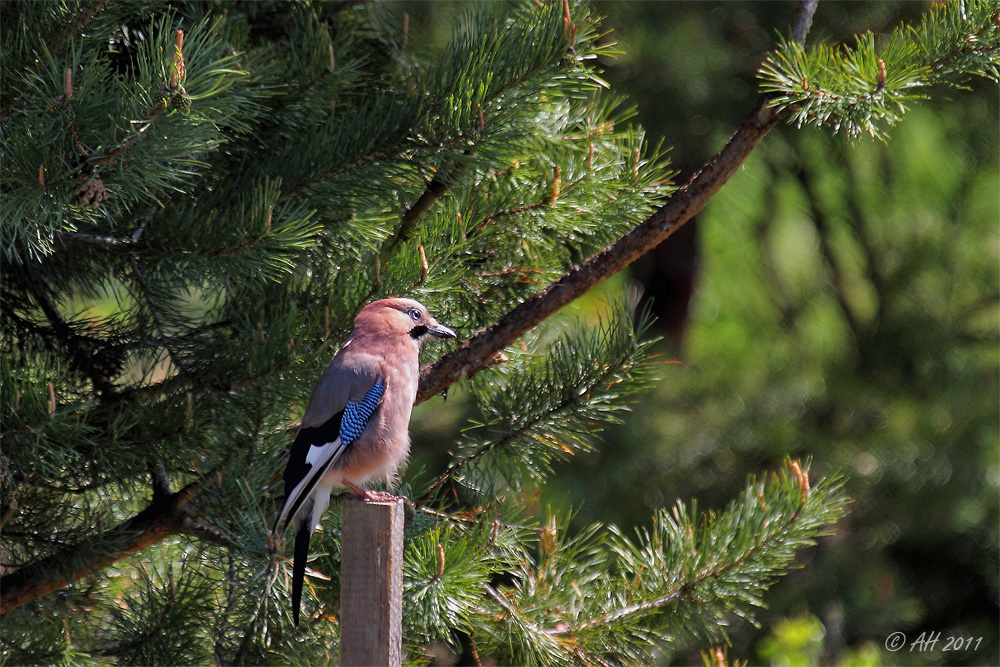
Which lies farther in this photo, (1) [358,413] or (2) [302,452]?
(1) [358,413]

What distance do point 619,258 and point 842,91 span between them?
58 centimetres

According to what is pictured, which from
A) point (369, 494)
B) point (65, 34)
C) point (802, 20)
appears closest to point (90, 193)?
point (65, 34)

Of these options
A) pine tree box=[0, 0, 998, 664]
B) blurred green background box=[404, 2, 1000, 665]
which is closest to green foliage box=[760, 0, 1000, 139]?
pine tree box=[0, 0, 998, 664]

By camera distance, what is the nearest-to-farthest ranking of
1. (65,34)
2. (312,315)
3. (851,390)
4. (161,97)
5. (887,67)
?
(161,97), (65,34), (887,67), (312,315), (851,390)

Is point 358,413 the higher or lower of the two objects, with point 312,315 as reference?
lower

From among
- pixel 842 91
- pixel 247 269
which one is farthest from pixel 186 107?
pixel 842 91

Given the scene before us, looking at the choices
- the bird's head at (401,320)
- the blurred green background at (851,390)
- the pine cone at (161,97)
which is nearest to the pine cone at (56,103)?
the pine cone at (161,97)

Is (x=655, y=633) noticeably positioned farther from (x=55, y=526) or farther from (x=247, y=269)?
(x=55, y=526)

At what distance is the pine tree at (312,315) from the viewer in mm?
1856

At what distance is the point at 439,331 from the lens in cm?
216

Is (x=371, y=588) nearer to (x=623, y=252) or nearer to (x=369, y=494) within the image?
(x=369, y=494)

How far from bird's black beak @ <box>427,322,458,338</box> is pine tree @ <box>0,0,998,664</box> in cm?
6

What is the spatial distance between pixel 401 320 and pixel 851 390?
3.33 metres

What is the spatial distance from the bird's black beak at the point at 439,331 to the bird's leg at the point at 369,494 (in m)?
0.39
